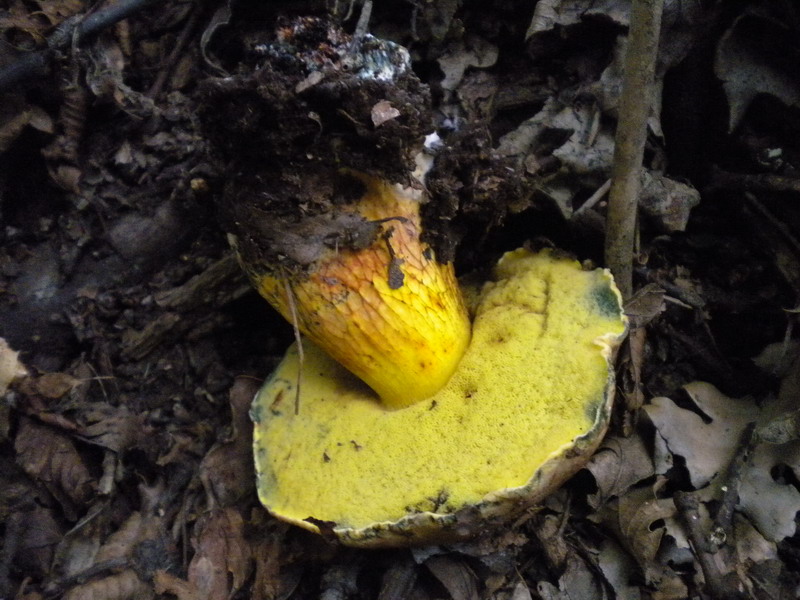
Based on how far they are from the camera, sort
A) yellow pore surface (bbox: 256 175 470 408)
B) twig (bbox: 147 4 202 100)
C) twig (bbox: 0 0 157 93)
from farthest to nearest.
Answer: twig (bbox: 147 4 202 100) < twig (bbox: 0 0 157 93) < yellow pore surface (bbox: 256 175 470 408)

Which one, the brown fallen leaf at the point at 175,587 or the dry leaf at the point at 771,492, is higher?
the dry leaf at the point at 771,492

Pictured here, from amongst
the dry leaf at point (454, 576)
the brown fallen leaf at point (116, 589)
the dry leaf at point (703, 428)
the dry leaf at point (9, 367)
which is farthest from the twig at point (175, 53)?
the dry leaf at point (703, 428)

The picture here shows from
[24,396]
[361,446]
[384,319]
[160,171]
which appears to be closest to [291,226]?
[384,319]

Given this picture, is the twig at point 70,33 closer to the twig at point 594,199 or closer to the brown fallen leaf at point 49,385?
the brown fallen leaf at point 49,385

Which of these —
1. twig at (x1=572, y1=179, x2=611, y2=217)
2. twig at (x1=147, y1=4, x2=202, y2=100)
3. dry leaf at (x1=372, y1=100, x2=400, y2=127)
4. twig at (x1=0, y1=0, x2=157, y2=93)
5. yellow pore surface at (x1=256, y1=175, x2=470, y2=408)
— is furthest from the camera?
twig at (x1=147, y1=4, x2=202, y2=100)

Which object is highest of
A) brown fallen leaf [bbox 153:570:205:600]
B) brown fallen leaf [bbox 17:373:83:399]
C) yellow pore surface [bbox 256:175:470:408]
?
yellow pore surface [bbox 256:175:470:408]

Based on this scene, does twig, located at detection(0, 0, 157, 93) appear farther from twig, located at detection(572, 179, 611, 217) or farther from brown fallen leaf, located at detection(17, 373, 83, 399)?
twig, located at detection(572, 179, 611, 217)

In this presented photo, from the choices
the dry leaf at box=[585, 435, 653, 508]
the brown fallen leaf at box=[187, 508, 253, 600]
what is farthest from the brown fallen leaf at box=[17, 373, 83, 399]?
the dry leaf at box=[585, 435, 653, 508]
